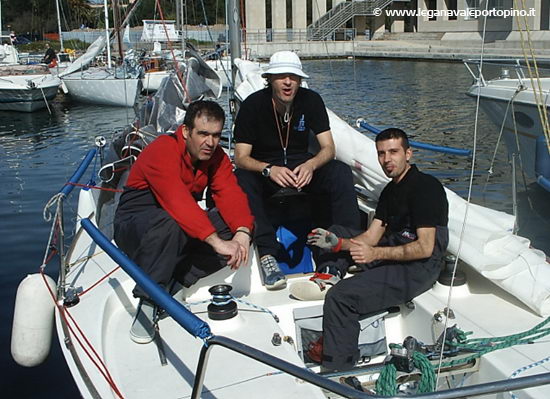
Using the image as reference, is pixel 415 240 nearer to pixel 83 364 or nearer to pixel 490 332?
pixel 490 332

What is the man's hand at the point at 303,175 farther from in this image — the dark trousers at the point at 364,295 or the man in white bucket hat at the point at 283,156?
the dark trousers at the point at 364,295

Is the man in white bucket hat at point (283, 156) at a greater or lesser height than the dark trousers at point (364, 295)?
greater

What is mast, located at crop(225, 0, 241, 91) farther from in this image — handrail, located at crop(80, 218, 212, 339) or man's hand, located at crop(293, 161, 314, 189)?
handrail, located at crop(80, 218, 212, 339)

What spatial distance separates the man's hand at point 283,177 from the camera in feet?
13.6

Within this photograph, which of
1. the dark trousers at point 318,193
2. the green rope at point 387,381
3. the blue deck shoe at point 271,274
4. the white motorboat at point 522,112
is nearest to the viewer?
the green rope at point 387,381

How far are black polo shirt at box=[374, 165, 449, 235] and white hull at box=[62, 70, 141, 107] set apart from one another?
21.2 meters

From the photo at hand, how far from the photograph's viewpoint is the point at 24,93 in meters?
23.0

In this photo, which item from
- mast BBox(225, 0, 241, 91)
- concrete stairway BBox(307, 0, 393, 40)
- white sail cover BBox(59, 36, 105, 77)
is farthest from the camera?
concrete stairway BBox(307, 0, 393, 40)

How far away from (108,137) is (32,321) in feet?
49.2

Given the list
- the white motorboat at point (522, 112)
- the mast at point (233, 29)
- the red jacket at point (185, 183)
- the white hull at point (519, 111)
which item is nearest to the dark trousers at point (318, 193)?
the red jacket at point (185, 183)

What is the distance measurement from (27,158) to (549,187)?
12.4 meters

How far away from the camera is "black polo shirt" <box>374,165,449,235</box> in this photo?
339 centimetres

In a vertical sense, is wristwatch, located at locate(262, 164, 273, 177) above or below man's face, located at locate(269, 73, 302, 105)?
below

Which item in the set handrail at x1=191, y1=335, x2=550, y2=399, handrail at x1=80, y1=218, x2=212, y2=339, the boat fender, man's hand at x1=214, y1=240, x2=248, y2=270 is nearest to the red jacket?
man's hand at x1=214, y1=240, x2=248, y2=270
